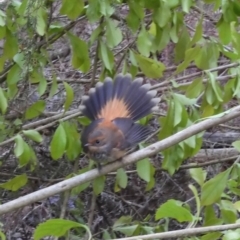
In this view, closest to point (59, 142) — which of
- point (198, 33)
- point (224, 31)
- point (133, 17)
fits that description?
point (133, 17)

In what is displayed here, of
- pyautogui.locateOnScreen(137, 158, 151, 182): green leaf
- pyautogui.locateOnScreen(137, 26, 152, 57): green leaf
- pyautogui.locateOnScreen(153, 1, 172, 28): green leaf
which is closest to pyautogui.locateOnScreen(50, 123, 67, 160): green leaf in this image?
pyautogui.locateOnScreen(137, 158, 151, 182): green leaf

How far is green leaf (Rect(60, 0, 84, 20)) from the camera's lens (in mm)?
2213

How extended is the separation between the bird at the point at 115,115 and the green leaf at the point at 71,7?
32 cm

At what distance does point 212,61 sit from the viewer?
240cm

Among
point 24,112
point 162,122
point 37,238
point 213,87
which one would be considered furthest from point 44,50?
point 37,238

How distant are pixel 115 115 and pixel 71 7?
0.50 metres

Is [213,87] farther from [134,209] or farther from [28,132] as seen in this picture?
[134,209]

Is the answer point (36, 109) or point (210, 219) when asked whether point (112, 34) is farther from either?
point (210, 219)

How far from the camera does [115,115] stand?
251 cm

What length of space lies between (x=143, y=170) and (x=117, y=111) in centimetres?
27

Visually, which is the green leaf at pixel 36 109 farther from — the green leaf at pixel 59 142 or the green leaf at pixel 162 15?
the green leaf at pixel 162 15

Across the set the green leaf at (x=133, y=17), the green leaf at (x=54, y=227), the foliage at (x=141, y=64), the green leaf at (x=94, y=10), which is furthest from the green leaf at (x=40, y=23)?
the green leaf at (x=54, y=227)

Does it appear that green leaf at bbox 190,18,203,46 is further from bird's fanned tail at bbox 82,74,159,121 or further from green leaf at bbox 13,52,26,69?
green leaf at bbox 13,52,26,69

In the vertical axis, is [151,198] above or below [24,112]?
below
